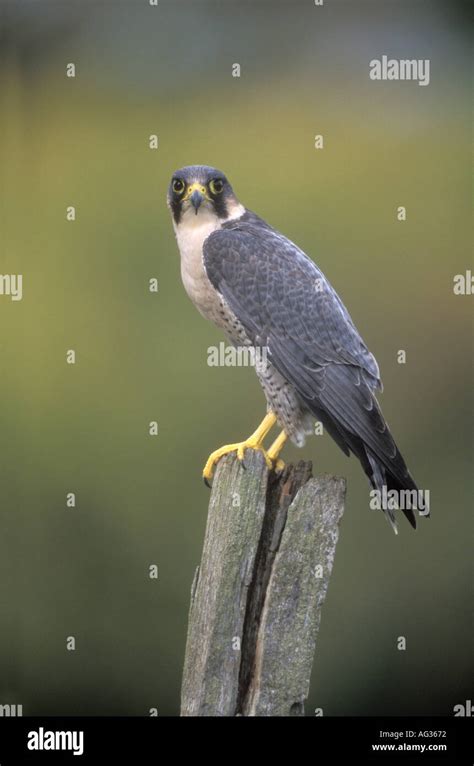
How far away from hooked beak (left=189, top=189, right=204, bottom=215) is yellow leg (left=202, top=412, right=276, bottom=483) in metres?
0.91

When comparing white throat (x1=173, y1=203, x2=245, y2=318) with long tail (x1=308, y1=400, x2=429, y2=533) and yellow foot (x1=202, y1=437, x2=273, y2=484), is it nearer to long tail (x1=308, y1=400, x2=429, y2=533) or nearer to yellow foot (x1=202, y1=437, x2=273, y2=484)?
yellow foot (x1=202, y1=437, x2=273, y2=484)

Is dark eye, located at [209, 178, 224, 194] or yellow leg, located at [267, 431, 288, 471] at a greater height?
dark eye, located at [209, 178, 224, 194]

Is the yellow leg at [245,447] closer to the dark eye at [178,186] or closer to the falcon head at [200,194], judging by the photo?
the falcon head at [200,194]

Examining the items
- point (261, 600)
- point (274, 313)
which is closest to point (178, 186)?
point (274, 313)

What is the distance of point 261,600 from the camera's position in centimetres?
264

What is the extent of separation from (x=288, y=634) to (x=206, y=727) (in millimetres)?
408

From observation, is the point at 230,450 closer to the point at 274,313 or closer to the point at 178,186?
the point at 274,313

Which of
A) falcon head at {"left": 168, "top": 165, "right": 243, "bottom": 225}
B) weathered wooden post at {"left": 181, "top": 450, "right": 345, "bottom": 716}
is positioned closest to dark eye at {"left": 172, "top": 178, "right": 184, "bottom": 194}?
falcon head at {"left": 168, "top": 165, "right": 243, "bottom": 225}

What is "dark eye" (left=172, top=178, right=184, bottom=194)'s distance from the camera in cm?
349

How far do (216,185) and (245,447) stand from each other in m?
1.21

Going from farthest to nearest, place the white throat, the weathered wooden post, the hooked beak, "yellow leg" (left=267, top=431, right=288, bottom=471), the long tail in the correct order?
the white throat < the hooked beak < "yellow leg" (left=267, top=431, right=288, bottom=471) < the long tail < the weathered wooden post

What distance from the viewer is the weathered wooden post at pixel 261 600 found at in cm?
256

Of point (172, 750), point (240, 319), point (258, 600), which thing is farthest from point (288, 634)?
point (240, 319)

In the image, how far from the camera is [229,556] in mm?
2572
